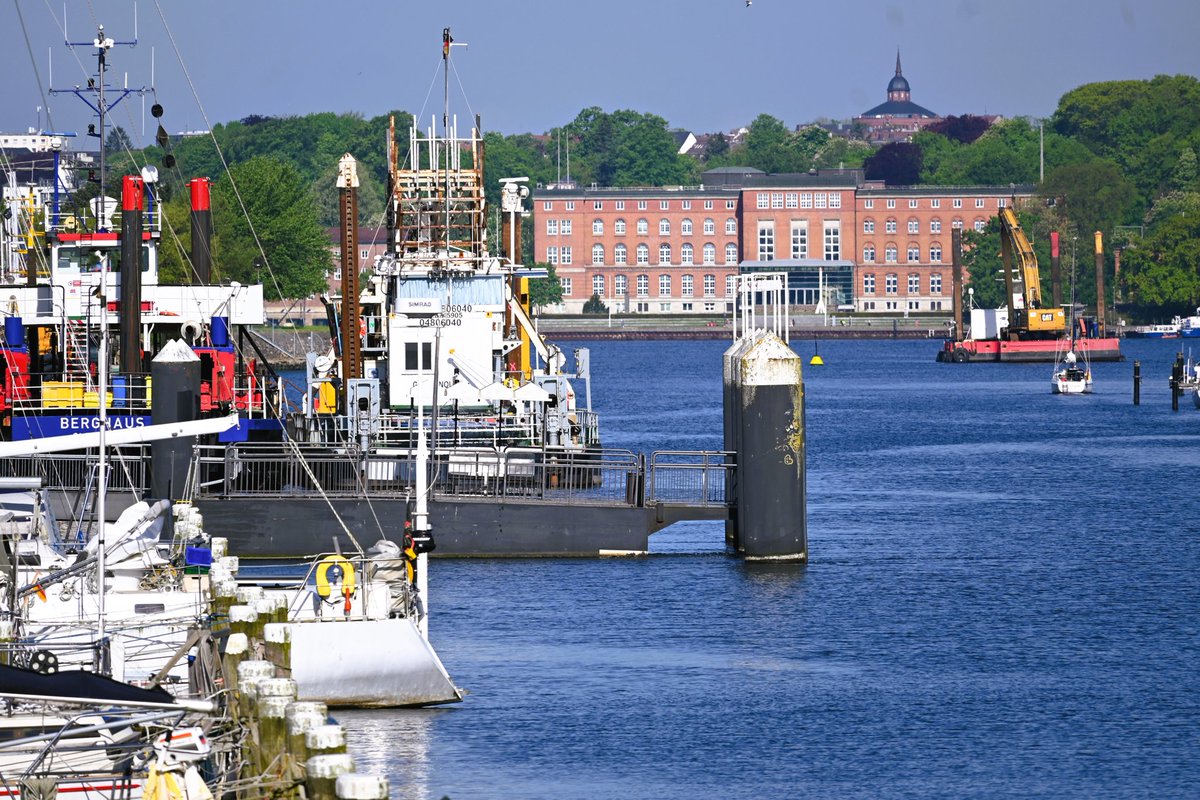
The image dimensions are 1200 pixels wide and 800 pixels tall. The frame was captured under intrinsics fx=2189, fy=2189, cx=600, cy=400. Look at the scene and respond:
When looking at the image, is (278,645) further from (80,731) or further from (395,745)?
(80,731)

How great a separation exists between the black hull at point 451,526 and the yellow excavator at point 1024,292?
119 m

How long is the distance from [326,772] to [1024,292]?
14778 cm

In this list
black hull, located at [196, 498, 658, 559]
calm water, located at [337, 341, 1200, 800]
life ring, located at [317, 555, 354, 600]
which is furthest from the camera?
black hull, located at [196, 498, 658, 559]

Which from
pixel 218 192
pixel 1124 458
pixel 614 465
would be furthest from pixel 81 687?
pixel 218 192

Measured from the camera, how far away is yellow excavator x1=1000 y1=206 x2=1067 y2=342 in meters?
158

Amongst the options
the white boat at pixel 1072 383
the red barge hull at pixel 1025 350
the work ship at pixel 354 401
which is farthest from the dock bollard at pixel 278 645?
the red barge hull at pixel 1025 350

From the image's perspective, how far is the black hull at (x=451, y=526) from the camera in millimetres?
38875

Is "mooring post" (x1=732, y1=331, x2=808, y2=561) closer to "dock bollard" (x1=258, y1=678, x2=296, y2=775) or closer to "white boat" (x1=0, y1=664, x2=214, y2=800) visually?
"white boat" (x1=0, y1=664, x2=214, y2=800)

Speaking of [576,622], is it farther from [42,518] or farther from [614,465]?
[42,518]

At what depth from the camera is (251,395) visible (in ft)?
159

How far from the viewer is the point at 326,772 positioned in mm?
18000

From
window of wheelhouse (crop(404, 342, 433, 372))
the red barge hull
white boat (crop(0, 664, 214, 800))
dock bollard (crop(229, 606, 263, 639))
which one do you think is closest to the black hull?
window of wheelhouse (crop(404, 342, 433, 372))

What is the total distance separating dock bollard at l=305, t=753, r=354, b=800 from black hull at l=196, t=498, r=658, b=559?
20.3m

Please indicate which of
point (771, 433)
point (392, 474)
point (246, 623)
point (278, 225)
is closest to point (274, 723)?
point (246, 623)
